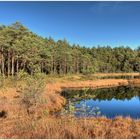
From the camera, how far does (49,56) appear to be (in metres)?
65.8

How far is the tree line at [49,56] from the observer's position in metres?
52.2

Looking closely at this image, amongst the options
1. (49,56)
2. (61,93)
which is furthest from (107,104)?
(49,56)

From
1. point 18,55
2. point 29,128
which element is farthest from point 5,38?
point 29,128

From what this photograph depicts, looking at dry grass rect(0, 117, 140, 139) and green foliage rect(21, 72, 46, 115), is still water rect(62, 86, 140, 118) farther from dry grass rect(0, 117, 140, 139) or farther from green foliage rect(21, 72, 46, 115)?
green foliage rect(21, 72, 46, 115)

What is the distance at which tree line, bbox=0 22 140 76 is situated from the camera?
52.2 metres

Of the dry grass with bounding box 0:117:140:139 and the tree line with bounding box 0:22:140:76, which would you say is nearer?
the dry grass with bounding box 0:117:140:139

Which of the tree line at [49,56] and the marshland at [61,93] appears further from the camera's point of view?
the tree line at [49,56]

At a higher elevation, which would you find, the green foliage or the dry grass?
the green foliage

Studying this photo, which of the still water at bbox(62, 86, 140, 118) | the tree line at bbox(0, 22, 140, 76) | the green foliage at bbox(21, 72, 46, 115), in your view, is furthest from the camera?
the tree line at bbox(0, 22, 140, 76)

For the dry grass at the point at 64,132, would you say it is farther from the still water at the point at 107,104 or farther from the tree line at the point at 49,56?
the tree line at the point at 49,56

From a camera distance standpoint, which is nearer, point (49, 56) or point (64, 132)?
point (64, 132)

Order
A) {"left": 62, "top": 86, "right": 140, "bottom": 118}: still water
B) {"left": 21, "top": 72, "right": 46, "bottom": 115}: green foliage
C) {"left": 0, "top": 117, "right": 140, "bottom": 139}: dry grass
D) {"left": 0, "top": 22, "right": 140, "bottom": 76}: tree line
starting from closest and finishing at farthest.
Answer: {"left": 0, "top": 117, "right": 140, "bottom": 139}: dry grass
{"left": 62, "top": 86, "right": 140, "bottom": 118}: still water
{"left": 21, "top": 72, "right": 46, "bottom": 115}: green foliage
{"left": 0, "top": 22, "right": 140, "bottom": 76}: tree line

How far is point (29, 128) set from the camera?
30.0 ft

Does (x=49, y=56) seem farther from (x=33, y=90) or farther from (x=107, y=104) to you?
(x=33, y=90)
